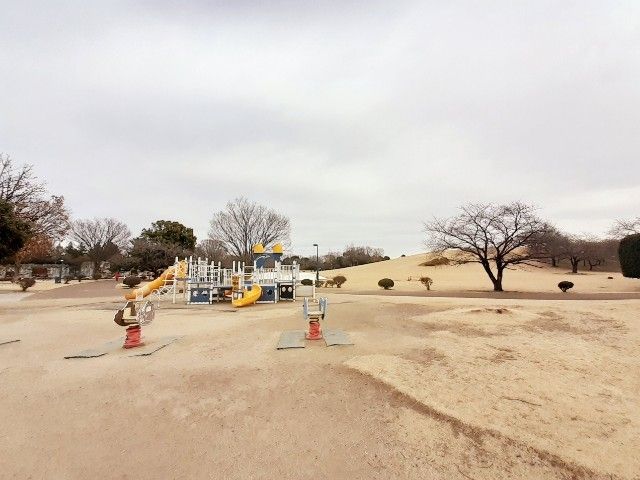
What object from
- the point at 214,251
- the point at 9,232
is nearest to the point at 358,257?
the point at 214,251

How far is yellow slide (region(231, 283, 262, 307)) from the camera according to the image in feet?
54.0

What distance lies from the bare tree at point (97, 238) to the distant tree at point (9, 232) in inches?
1754

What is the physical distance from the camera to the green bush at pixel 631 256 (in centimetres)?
2469

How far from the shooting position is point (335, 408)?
5.17m

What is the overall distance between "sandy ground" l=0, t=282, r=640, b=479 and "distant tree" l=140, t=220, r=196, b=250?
157ft

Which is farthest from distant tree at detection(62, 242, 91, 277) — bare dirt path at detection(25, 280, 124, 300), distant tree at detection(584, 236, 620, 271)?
distant tree at detection(584, 236, 620, 271)

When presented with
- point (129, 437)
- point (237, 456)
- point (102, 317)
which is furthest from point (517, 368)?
point (102, 317)

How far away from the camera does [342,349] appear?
7902mm

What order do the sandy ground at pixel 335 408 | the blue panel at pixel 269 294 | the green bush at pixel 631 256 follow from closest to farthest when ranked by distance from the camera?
the sandy ground at pixel 335 408 < the blue panel at pixel 269 294 < the green bush at pixel 631 256

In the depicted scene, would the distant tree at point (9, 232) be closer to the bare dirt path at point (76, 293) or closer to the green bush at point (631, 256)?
the bare dirt path at point (76, 293)

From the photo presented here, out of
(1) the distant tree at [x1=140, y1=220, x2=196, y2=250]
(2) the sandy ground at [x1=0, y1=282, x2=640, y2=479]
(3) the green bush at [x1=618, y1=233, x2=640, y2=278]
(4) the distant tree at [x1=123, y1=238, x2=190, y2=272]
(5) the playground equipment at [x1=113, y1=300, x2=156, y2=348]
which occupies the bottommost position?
(2) the sandy ground at [x1=0, y1=282, x2=640, y2=479]

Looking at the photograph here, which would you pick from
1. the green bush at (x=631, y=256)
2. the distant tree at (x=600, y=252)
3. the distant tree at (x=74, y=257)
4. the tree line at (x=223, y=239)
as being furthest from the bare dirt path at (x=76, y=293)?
the distant tree at (x=600, y=252)

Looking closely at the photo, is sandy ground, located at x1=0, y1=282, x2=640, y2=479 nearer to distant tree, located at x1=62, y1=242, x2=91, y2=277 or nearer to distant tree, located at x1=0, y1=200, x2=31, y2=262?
distant tree, located at x1=0, y1=200, x2=31, y2=262

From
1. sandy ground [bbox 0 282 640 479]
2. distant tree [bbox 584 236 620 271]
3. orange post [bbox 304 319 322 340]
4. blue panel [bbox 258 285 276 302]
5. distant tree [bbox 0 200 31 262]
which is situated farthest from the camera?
distant tree [bbox 584 236 620 271]
